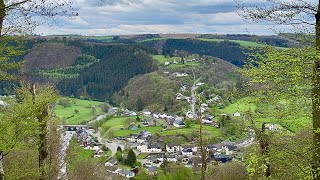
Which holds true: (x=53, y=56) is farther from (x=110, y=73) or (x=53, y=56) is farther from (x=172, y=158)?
(x=172, y=158)

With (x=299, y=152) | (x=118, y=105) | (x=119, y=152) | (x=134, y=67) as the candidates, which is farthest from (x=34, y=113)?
(x=134, y=67)

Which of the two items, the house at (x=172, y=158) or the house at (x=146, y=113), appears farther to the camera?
the house at (x=146, y=113)

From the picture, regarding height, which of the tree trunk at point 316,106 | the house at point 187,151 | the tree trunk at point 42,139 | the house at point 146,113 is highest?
the tree trunk at point 316,106

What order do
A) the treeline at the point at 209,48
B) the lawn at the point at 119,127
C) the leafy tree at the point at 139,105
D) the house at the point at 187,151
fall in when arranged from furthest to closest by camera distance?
the treeline at the point at 209,48 → the leafy tree at the point at 139,105 → the lawn at the point at 119,127 → the house at the point at 187,151

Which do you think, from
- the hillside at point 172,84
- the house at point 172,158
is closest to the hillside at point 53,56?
the hillside at point 172,84

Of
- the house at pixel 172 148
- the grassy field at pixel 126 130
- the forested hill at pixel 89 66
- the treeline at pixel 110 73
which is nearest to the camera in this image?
the house at pixel 172 148

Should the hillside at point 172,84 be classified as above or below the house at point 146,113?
above

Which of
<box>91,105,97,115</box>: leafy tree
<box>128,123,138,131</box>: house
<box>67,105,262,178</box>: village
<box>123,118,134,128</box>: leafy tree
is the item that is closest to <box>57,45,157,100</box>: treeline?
<box>91,105,97,115</box>: leafy tree

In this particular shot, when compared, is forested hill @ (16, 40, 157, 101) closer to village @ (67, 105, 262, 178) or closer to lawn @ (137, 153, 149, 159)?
village @ (67, 105, 262, 178)

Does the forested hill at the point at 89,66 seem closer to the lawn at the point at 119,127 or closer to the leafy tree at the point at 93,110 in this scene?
the leafy tree at the point at 93,110
